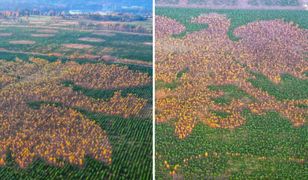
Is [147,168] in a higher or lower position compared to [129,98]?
lower

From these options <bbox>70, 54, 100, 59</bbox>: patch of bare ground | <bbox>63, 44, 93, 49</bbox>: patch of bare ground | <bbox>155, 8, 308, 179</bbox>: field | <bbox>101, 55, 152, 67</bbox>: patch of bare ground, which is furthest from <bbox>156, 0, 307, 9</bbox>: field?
<bbox>63, 44, 93, 49</bbox>: patch of bare ground

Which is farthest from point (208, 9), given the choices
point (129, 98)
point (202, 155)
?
point (202, 155)

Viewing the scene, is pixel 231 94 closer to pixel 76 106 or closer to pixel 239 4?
pixel 76 106

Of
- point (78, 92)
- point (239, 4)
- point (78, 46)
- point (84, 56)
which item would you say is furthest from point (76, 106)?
point (239, 4)

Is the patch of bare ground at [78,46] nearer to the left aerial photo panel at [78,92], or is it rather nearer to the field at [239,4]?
the left aerial photo panel at [78,92]

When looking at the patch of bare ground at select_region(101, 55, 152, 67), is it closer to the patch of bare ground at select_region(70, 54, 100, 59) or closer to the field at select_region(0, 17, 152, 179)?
the field at select_region(0, 17, 152, 179)

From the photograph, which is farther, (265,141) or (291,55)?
(291,55)

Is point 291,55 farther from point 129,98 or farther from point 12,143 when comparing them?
point 12,143
